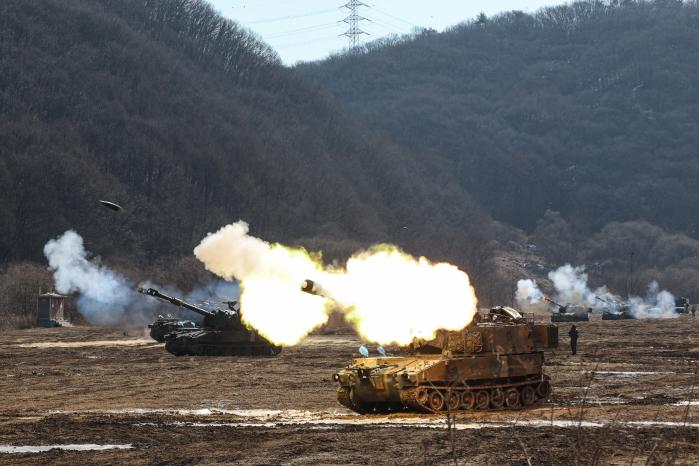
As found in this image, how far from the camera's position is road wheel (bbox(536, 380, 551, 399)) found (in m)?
29.2

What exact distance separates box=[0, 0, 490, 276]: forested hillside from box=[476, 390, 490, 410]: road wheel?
8380cm

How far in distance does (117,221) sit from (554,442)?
321 ft

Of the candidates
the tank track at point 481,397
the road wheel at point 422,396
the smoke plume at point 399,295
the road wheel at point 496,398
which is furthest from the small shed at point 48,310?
the road wheel at point 422,396

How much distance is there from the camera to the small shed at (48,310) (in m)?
82.9

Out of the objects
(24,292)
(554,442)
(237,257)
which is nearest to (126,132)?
(24,292)

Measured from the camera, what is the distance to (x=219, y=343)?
5222 cm

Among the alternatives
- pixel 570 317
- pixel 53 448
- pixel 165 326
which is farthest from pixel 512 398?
pixel 570 317

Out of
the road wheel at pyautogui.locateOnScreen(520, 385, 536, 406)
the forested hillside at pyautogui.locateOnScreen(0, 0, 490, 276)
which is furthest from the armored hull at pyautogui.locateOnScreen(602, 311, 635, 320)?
the road wheel at pyautogui.locateOnScreen(520, 385, 536, 406)

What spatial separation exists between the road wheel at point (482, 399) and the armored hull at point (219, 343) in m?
25.6

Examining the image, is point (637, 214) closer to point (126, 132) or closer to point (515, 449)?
point (126, 132)

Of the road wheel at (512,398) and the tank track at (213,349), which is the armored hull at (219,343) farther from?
the road wheel at (512,398)

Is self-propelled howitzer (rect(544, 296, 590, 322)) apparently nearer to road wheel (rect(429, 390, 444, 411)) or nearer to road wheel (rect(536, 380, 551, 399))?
road wheel (rect(536, 380, 551, 399))

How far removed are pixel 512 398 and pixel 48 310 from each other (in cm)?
6176

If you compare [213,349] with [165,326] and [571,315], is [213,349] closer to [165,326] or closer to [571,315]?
[165,326]
